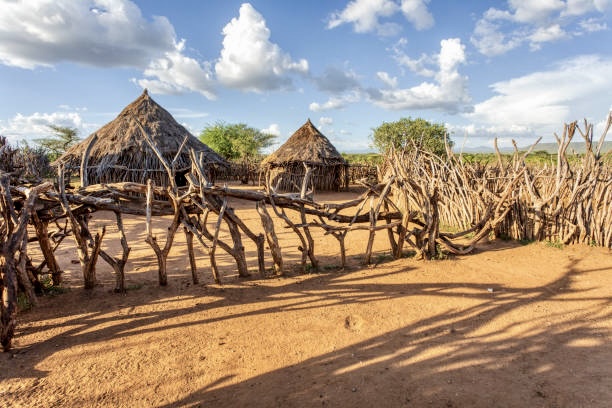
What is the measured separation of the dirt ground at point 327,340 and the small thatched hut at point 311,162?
449 inches

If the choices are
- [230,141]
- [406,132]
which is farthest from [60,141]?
[406,132]

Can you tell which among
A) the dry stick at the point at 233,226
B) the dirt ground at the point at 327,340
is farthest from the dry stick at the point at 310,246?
the dry stick at the point at 233,226

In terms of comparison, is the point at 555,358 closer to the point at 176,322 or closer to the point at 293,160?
the point at 176,322

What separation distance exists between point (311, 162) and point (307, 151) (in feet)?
2.49

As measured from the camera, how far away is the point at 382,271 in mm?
4770

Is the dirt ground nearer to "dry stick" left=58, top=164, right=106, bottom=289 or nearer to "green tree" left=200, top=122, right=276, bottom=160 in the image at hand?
"dry stick" left=58, top=164, right=106, bottom=289

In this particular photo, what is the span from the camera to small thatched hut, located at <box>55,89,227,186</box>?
463 inches

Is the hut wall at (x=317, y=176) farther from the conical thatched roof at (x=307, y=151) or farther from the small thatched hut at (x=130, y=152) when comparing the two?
the small thatched hut at (x=130, y=152)

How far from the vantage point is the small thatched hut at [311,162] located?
15.9 m

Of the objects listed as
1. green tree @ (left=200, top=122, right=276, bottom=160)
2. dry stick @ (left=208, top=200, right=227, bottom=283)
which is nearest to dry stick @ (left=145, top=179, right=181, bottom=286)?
dry stick @ (left=208, top=200, right=227, bottom=283)

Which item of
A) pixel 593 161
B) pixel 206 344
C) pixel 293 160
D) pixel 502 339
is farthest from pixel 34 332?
pixel 293 160

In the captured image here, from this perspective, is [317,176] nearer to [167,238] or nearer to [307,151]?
[307,151]

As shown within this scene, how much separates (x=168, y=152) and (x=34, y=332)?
32.5 feet

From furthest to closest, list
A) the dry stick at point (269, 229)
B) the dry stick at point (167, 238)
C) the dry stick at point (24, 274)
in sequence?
the dry stick at point (269, 229)
the dry stick at point (167, 238)
the dry stick at point (24, 274)
